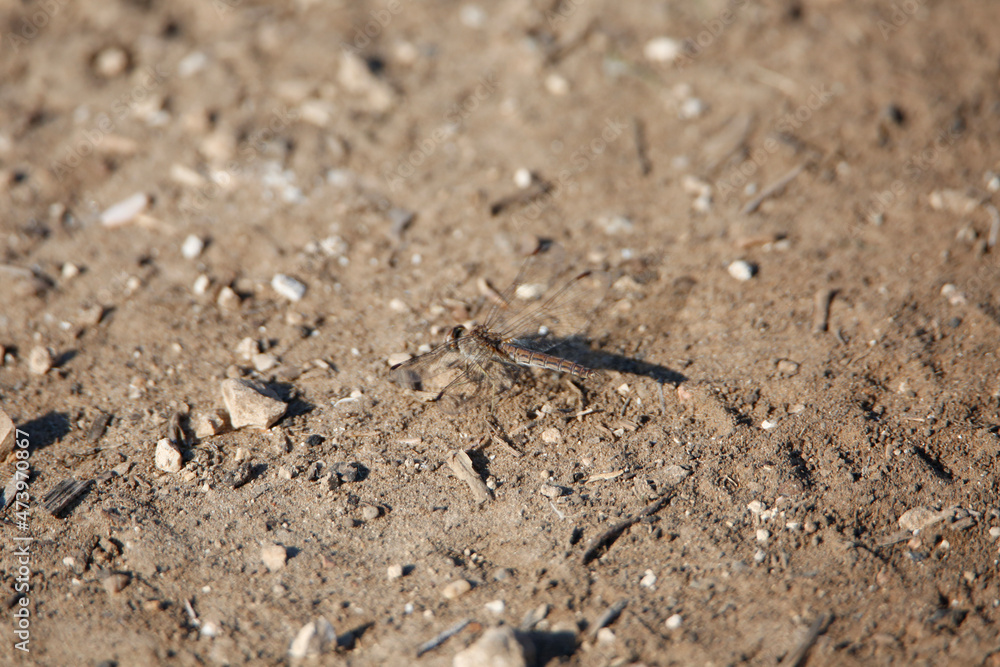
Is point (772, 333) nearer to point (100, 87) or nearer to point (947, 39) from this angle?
point (947, 39)

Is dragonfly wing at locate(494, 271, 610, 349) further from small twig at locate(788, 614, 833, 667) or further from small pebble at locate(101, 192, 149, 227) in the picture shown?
small pebble at locate(101, 192, 149, 227)

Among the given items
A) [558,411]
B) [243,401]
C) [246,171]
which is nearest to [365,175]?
[246,171]

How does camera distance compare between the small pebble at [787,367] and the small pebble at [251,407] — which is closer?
the small pebble at [251,407]

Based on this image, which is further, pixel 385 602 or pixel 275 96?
pixel 275 96
